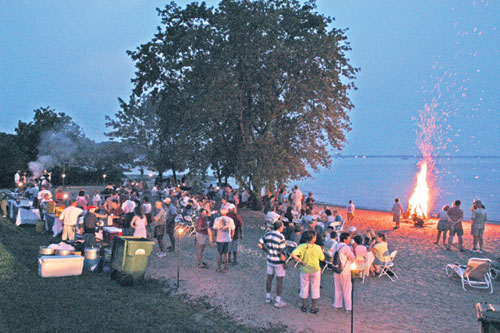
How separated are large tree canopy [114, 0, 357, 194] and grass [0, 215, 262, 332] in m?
12.1

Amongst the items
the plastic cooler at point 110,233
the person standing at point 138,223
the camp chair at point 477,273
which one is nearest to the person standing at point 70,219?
the plastic cooler at point 110,233

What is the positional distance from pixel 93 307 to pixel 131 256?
153 centimetres

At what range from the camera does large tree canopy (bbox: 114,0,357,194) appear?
19.5m

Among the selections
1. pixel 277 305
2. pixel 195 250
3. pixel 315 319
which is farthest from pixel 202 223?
pixel 315 319

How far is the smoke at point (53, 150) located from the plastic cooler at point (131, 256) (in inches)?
1256

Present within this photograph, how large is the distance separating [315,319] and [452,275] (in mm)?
5142

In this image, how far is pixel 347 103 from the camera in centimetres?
2136

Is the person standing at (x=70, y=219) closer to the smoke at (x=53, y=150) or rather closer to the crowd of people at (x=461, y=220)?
the crowd of people at (x=461, y=220)

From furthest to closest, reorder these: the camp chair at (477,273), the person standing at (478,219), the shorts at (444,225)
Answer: the shorts at (444,225), the person standing at (478,219), the camp chair at (477,273)

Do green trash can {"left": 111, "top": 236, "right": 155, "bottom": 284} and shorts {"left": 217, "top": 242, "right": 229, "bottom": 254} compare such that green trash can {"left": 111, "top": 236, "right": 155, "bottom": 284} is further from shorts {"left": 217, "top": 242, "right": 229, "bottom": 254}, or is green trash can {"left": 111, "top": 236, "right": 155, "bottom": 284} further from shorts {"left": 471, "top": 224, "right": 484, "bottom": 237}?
shorts {"left": 471, "top": 224, "right": 484, "bottom": 237}

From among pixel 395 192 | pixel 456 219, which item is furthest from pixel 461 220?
pixel 395 192

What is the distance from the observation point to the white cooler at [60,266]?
28.2ft

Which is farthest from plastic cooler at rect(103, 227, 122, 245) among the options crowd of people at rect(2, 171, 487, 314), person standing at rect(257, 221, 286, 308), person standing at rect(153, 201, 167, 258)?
person standing at rect(257, 221, 286, 308)

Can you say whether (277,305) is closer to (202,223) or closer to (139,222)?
(202,223)
